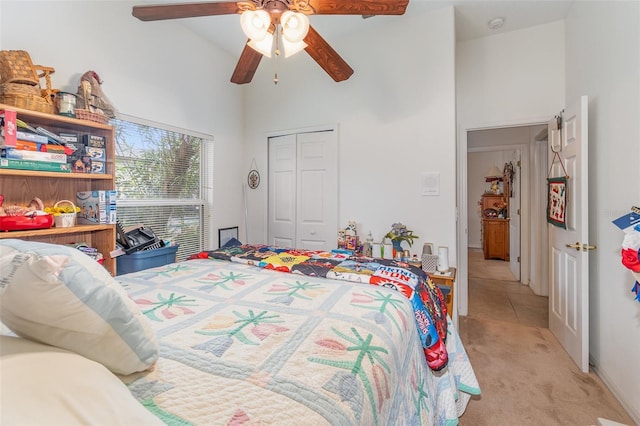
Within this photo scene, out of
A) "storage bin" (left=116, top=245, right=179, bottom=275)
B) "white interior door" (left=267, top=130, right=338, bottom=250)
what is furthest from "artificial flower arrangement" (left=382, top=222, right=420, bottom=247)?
"storage bin" (left=116, top=245, right=179, bottom=275)

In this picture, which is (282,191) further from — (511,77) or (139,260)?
(511,77)

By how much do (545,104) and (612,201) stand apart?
54.7 inches

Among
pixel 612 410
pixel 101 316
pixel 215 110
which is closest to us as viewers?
pixel 101 316

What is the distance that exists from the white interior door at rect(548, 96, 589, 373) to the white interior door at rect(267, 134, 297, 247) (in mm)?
2561

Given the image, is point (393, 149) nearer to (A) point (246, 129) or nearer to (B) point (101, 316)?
(A) point (246, 129)

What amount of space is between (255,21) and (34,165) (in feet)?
5.05

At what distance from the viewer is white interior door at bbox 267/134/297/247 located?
11.4 ft

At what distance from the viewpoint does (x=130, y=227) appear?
2.54 metres

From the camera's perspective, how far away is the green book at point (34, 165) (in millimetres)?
1580

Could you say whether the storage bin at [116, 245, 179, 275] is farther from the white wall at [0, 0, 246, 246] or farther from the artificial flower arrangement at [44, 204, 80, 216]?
the white wall at [0, 0, 246, 246]

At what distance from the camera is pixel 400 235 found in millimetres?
2705

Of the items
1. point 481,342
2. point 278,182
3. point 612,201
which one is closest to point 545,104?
point 612,201

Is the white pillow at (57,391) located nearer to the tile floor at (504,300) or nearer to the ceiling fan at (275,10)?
the ceiling fan at (275,10)

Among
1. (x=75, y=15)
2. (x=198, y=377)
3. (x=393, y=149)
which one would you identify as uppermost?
(x=75, y=15)
